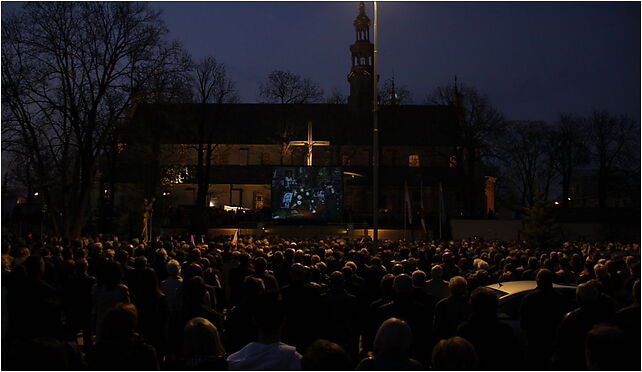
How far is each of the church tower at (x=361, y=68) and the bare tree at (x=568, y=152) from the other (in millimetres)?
21280

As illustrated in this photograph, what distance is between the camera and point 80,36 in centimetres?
3153

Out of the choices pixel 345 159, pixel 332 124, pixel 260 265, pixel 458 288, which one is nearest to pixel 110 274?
pixel 260 265

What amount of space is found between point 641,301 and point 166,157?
45.3 metres

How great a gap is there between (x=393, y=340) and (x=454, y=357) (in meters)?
0.51

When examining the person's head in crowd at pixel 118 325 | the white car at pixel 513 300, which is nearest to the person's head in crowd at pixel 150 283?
the person's head in crowd at pixel 118 325

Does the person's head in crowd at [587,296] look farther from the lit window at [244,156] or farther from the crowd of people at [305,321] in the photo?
the lit window at [244,156]

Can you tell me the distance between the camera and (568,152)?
251 ft

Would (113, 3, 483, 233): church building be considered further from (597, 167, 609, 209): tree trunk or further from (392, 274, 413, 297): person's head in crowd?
(392, 274, 413, 297): person's head in crowd

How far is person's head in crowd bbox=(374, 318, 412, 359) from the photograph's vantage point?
4832 mm

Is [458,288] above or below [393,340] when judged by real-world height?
above

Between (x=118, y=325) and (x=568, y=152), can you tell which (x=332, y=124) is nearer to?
(x=568, y=152)

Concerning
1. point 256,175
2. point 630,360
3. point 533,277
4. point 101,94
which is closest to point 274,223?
point 101,94

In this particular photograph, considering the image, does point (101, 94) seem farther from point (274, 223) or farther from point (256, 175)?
point (256, 175)

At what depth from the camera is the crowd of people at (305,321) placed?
4848 mm
